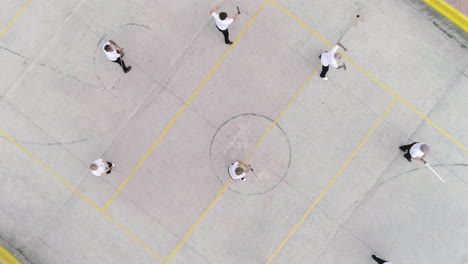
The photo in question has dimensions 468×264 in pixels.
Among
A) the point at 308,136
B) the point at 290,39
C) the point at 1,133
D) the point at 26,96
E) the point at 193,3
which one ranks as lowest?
the point at 1,133

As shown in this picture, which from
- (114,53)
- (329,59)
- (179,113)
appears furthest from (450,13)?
(114,53)

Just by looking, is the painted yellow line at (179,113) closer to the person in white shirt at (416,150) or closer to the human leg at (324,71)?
the human leg at (324,71)

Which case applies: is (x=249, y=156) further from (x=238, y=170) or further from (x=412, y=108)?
(x=412, y=108)

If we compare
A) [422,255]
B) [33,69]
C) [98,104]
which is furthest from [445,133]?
[33,69]

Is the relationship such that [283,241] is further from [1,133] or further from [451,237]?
[1,133]

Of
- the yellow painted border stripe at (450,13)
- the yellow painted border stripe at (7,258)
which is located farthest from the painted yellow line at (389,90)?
the yellow painted border stripe at (7,258)

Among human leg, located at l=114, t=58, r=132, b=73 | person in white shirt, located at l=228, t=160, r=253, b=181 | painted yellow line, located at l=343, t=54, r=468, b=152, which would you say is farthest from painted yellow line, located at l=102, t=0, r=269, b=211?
painted yellow line, located at l=343, t=54, r=468, b=152
